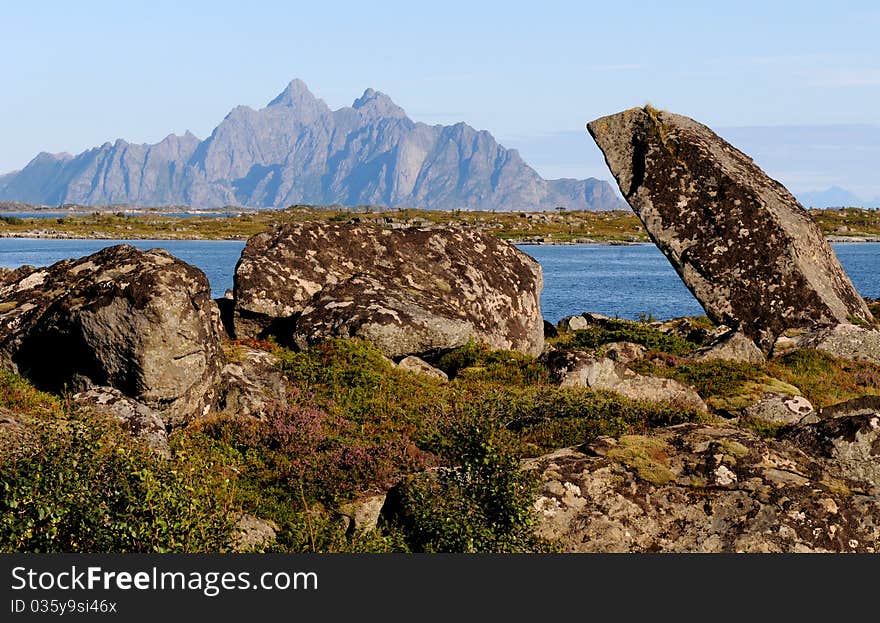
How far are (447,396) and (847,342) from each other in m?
13.9

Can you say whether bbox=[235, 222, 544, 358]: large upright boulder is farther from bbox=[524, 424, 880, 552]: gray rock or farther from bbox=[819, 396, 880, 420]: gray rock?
bbox=[524, 424, 880, 552]: gray rock

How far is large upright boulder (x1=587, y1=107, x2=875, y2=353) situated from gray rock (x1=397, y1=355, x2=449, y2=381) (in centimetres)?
1163

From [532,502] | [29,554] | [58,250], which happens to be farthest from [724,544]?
[58,250]

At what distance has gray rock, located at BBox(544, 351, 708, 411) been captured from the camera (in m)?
20.5

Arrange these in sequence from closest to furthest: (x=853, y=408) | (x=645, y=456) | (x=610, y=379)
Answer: (x=645, y=456), (x=853, y=408), (x=610, y=379)

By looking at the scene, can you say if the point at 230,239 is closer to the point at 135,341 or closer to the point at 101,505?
the point at 135,341

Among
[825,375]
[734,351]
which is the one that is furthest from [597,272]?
[825,375]

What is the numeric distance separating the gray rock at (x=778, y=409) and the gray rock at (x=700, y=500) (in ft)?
17.4

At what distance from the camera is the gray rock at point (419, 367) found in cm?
2108

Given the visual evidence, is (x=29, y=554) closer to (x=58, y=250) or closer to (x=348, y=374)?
(x=348, y=374)

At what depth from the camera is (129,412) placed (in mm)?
15266

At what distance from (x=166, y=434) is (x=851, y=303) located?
2428cm

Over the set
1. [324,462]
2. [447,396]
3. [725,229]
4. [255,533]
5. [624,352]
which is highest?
[725,229]

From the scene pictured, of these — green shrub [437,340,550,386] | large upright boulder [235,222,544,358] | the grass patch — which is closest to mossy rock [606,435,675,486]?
green shrub [437,340,550,386]
